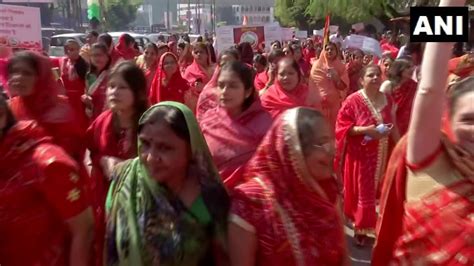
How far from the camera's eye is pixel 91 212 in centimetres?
253

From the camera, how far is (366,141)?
586 cm

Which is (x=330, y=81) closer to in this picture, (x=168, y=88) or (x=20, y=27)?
(x=168, y=88)

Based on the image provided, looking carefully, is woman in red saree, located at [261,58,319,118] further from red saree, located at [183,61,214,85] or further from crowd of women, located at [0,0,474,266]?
crowd of women, located at [0,0,474,266]

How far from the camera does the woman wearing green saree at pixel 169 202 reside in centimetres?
228

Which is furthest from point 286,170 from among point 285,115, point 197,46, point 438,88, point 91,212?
point 197,46

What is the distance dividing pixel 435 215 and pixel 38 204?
3.92ft

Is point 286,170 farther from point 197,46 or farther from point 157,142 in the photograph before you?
point 197,46

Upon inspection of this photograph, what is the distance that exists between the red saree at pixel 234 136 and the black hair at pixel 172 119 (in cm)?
126

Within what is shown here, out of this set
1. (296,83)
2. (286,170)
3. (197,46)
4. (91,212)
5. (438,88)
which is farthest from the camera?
(197,46)

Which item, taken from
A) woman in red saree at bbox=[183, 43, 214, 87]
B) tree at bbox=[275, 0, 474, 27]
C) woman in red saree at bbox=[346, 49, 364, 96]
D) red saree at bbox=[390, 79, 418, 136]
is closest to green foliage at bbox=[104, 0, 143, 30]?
tree at bbox=[275, 0, 474, 27]

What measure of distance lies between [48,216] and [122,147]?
3.66ft

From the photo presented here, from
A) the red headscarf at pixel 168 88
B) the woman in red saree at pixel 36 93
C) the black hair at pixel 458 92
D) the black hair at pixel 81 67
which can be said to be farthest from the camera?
the red headscarf at pixel 168 88

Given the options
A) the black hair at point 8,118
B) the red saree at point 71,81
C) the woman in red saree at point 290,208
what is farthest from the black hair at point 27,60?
the red saree at point 71,81

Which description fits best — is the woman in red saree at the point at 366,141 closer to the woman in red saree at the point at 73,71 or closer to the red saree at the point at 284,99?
the red saree at the point at 284,99
